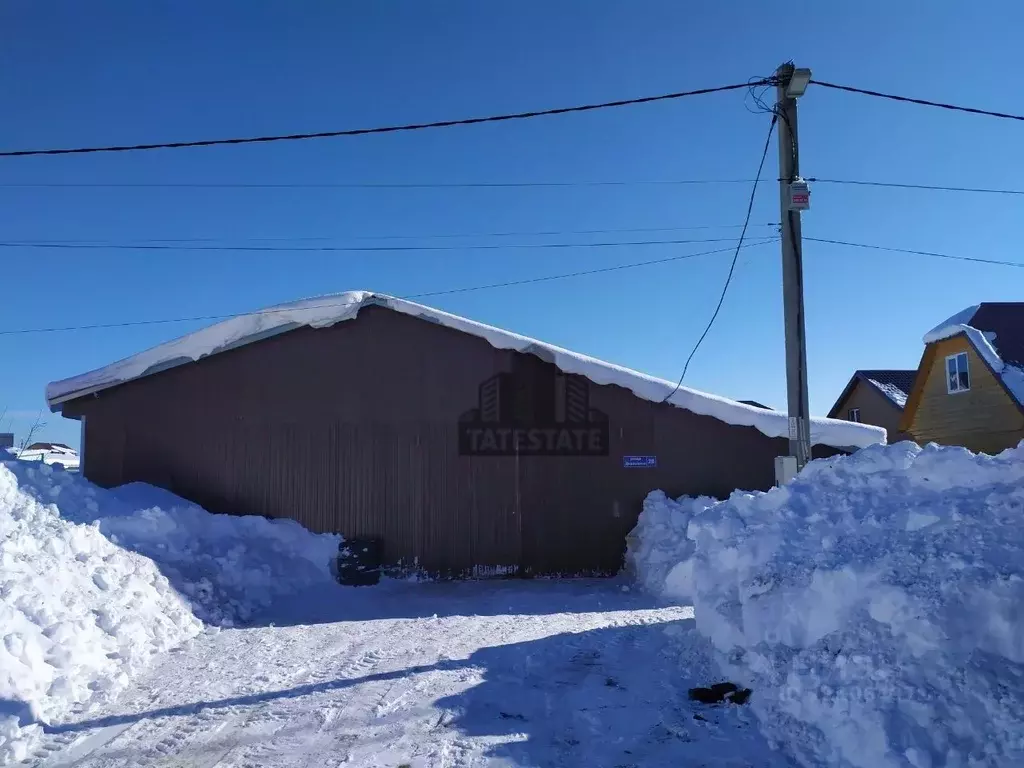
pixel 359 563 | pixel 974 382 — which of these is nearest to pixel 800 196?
pixel 359 563

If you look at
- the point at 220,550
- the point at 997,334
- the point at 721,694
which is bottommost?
the point at 721,694

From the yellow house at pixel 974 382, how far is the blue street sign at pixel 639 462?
1123cm

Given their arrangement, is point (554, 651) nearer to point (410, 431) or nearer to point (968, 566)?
point (968, 566)

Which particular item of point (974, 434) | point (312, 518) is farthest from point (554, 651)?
point (974, 434)

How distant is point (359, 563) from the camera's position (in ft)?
35.8

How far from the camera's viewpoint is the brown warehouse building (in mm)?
11438

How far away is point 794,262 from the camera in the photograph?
8086mm

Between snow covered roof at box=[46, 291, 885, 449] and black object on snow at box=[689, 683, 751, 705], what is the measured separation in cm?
666

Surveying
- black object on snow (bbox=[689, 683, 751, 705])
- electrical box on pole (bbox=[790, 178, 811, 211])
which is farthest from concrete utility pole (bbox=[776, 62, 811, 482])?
black object on snow (bbox=[689, 683, 751, 705])

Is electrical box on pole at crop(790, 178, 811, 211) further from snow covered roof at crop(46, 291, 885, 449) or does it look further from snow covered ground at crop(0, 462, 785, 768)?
snow covered ground at crop(0, 462, 785, 768)

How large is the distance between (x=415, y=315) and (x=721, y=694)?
26.7 feet

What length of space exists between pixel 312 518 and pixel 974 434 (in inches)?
704

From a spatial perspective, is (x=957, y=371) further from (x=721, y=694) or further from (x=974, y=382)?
(x=721, y=694)

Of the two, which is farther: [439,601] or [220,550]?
[439,601]
